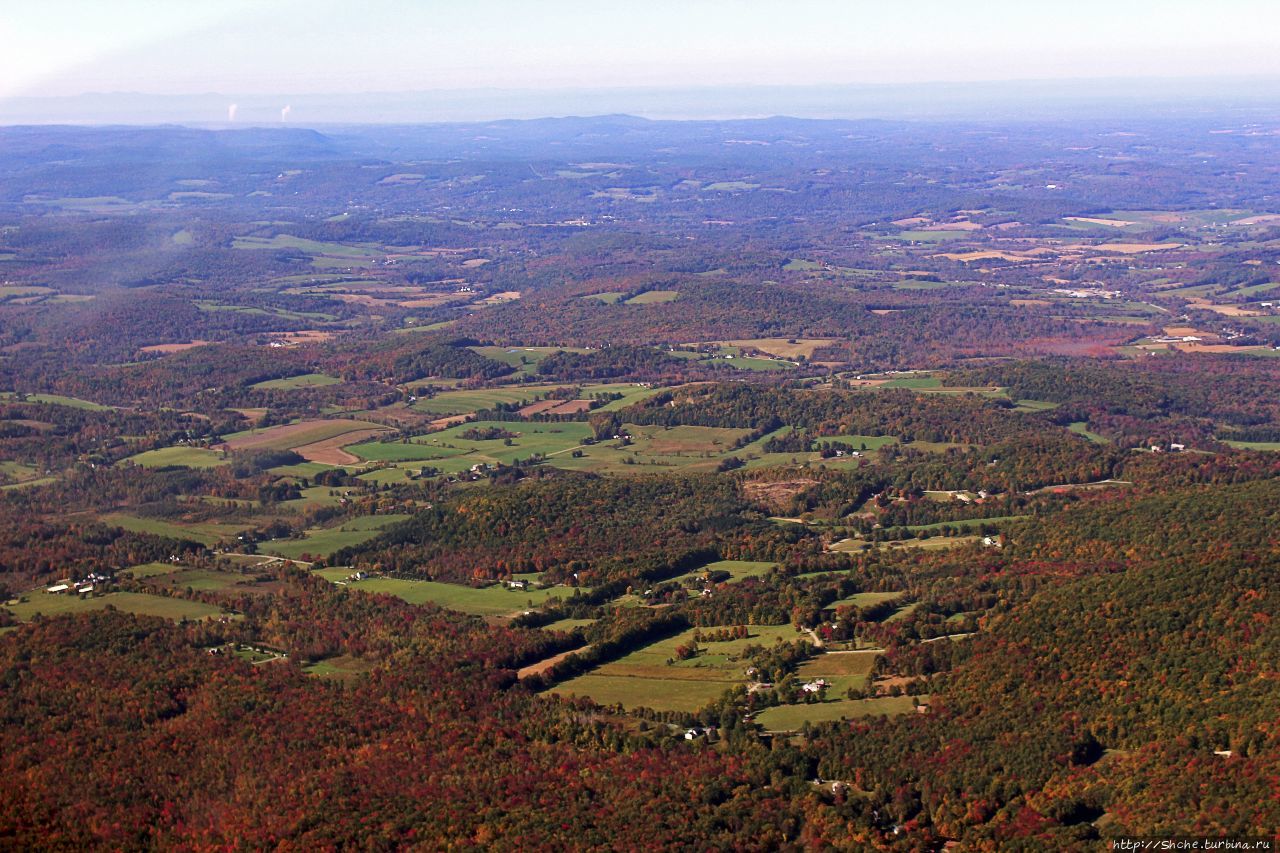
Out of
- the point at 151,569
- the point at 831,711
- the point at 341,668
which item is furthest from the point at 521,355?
the point at 831,711

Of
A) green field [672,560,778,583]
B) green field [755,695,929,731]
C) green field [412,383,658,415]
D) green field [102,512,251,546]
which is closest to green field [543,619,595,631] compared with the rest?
green field [672,560,778,583]

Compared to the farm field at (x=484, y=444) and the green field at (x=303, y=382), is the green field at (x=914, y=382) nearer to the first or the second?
the farm field at (x=484, y=444)

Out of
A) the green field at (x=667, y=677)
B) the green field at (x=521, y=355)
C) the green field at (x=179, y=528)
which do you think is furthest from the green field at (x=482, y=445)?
the green field at (x=667, y=677)

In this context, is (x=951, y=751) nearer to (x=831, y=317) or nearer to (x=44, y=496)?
(x=44, y=496)

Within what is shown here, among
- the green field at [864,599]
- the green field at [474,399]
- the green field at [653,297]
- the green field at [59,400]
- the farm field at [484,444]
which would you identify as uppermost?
the green field at [653,297]

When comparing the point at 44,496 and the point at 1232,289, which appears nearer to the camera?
the point at 44,496

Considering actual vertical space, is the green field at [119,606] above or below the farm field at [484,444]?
above

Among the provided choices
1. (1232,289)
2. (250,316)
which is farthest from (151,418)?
(1232,289)
